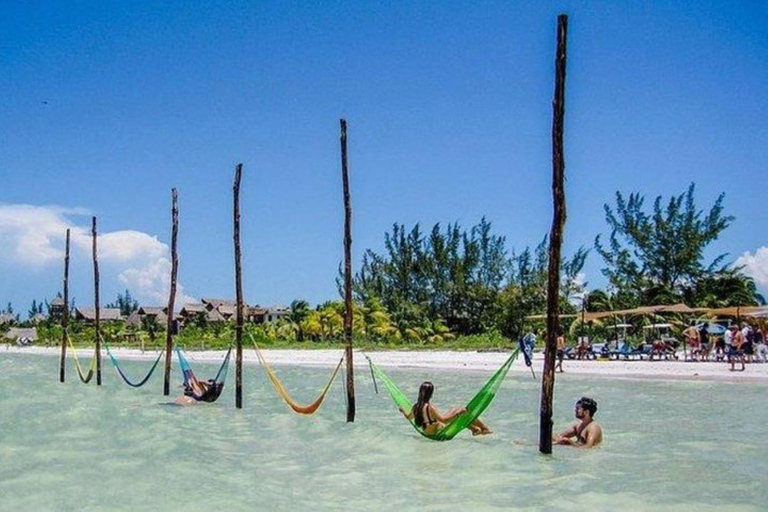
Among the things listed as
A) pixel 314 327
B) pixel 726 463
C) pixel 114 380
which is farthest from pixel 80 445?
pixel 314 327

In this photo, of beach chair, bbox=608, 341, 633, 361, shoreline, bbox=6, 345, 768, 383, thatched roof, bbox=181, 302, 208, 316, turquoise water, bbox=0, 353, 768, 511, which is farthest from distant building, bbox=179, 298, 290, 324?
turquoise water, bbox=0, 353, 768, 511

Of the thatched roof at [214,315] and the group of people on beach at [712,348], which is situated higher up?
the group of people on beach at [712,348]

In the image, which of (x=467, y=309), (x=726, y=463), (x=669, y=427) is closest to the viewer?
(x=726, y=463)

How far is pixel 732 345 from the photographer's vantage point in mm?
22172

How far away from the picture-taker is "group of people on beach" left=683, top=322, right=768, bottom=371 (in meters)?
22.2

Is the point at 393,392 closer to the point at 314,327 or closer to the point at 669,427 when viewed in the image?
the point at 669,427

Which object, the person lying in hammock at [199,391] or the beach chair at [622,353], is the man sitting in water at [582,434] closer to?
the person lying in hammock at [199,391]

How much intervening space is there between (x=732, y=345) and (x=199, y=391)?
559 inches

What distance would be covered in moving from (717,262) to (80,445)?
3728 cm

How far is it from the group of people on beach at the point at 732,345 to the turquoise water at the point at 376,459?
279 cm

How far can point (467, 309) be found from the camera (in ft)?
161

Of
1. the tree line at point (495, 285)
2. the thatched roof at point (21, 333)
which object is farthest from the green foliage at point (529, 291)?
the thatched roof at point (21, 333)

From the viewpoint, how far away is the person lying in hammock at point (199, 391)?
723 inches

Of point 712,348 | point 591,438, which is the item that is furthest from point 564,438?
point 712,348
